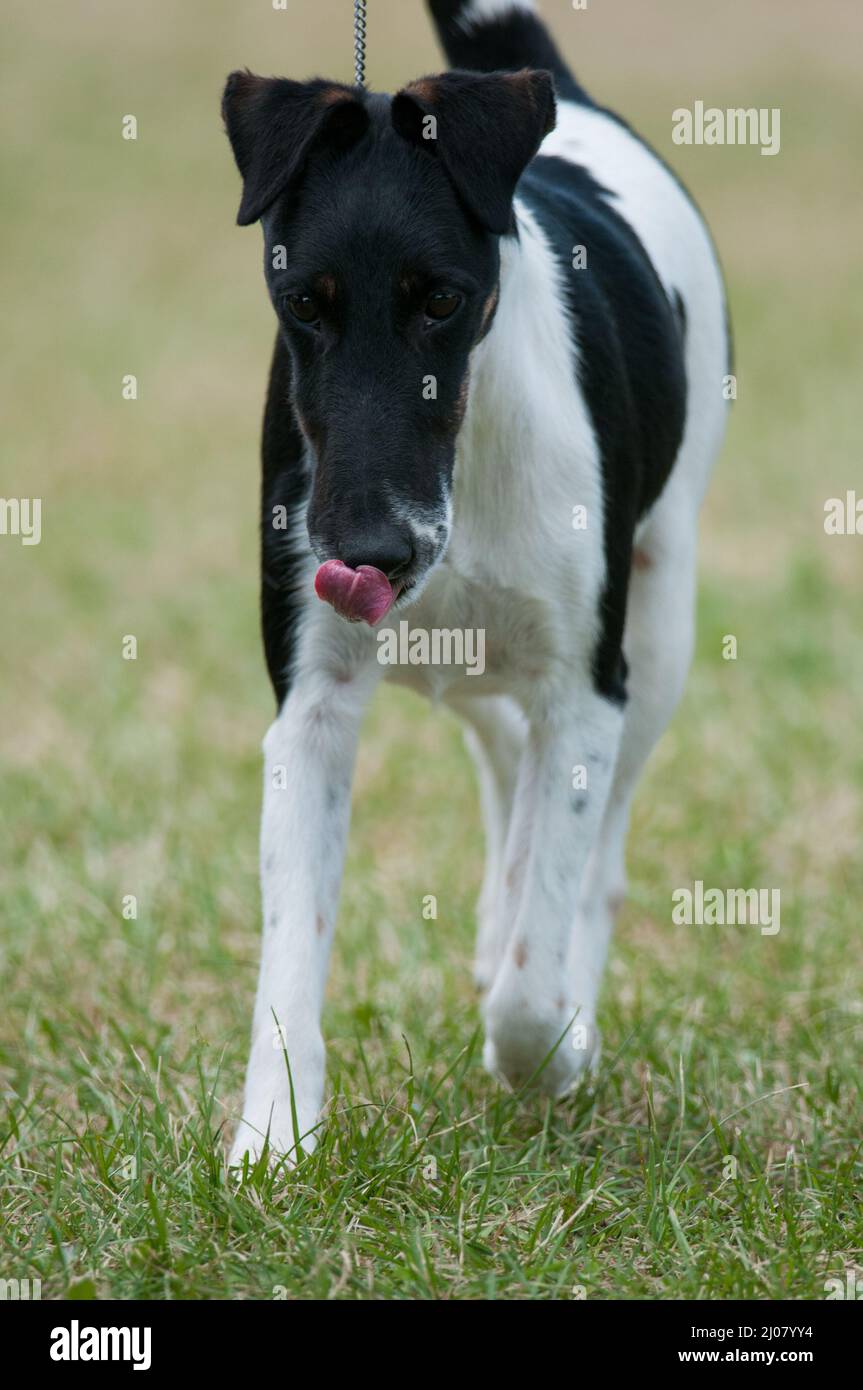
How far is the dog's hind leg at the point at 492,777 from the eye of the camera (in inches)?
177

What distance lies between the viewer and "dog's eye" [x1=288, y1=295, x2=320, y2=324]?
9.82 ft

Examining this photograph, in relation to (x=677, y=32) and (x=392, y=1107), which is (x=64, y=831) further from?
(x=677, y=32)

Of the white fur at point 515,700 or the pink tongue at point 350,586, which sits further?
the white fur at point 515,700

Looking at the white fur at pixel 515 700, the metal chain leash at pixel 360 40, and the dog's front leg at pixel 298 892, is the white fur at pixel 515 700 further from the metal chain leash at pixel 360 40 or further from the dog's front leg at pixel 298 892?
the metal chain leash at pixel 360 40

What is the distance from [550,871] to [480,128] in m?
1.40

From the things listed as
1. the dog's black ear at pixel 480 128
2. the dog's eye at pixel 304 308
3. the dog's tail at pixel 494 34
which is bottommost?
the dog's eye at pixel 304 308

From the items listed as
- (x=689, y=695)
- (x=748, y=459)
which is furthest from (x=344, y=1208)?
(x=748, y=459)

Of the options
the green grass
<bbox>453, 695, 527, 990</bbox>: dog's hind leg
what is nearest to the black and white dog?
<bbox>453, 695, 527, 990</bbox>: dog's hind leg

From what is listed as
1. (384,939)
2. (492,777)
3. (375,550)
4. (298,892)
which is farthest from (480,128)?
(384,939)

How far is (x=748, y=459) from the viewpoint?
34.7ft

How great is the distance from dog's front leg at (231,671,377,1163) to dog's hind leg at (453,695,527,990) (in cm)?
99

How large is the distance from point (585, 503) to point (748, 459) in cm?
730

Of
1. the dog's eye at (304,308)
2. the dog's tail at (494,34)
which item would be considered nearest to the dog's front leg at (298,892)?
the dog's eye at (304,308)

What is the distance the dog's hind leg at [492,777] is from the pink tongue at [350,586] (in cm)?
154
